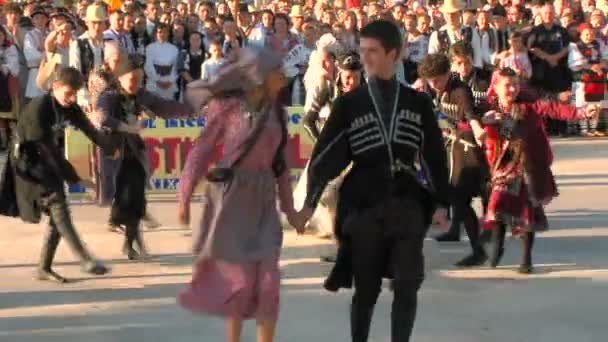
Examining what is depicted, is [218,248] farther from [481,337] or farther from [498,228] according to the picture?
[498,228]

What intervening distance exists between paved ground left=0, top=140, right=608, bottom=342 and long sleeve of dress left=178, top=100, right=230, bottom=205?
1.23m

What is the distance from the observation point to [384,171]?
18.9 feet

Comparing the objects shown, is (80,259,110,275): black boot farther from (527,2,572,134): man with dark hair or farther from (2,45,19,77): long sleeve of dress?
(527,2,572,134): man with dark hair

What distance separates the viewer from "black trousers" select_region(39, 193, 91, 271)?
7.99 meters

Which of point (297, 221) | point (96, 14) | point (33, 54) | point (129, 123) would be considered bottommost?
point (297, 221)

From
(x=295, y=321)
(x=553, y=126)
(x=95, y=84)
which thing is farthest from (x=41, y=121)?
(x=553, y=126)

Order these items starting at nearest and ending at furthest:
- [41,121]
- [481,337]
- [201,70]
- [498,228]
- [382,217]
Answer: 1. [382,217]
2. [481,337]
3. [41,121]
4. [498,228]
5. [201,70]

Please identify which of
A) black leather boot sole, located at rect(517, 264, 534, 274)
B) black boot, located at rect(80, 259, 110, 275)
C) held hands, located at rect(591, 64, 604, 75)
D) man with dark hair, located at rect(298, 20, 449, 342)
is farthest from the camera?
held hands, located at rect(591, 64, 604, 75)

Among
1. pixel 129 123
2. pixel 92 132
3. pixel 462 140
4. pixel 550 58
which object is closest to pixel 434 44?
pixel 550 58

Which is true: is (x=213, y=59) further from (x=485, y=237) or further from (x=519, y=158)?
(x=519, y=158)

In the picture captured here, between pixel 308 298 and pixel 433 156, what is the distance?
2.14 meters

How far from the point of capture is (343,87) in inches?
325

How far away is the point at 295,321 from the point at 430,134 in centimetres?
178

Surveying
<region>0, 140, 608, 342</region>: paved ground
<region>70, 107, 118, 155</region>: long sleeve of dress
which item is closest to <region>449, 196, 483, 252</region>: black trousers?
<region>0, 140, 608, 342</region>: paved ground
